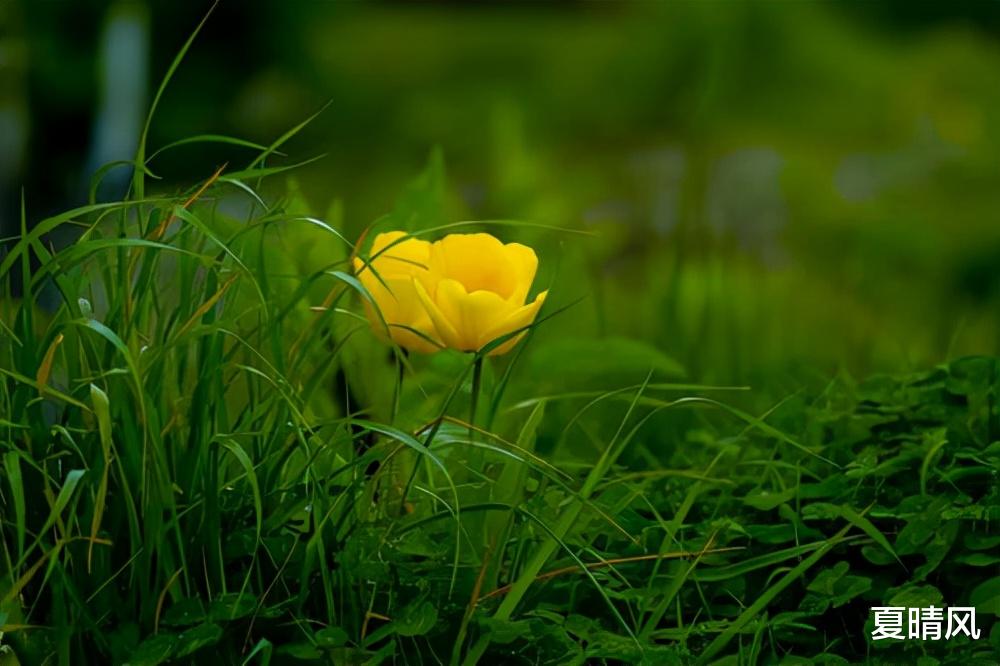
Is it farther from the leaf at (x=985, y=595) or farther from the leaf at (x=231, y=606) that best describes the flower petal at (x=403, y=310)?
the leaf at (x=985, y=595)

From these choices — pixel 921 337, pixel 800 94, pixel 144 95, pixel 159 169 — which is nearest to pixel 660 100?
pixel 800 94

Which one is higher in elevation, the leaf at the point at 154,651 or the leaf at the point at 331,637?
the leaf at the point at 154,651

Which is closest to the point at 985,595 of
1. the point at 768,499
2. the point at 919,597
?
the point at 919,597

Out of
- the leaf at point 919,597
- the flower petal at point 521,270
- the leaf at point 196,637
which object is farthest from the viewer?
the flower petal at point 521,270

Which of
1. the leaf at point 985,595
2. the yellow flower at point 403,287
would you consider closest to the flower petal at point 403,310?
the yellow flower at point 403,287

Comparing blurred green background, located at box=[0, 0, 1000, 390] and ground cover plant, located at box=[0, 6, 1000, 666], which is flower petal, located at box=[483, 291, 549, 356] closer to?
ground cover plant, located at box=[0, 6, 1000, 666]

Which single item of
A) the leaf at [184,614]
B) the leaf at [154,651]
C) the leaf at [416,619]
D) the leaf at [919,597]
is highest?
the leaf at [184,614]
